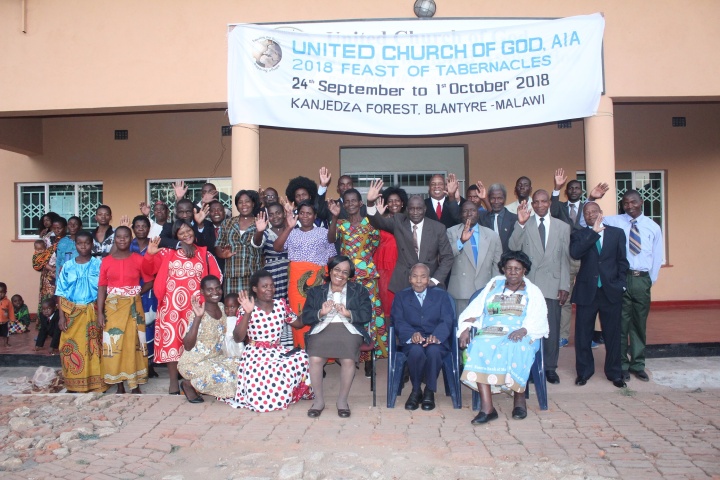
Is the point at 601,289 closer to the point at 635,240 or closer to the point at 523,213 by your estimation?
the point at 635,240

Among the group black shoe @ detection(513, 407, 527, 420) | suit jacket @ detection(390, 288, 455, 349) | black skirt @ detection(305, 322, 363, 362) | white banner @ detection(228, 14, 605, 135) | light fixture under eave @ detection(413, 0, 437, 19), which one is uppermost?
light fixture under eave @ detection(413, 0, 437, 19)

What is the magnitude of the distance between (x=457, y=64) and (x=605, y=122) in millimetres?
1836

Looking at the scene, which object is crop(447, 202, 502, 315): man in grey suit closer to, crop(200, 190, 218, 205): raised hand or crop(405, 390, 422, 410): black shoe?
crop(405, 390, 422, 410): black shoe

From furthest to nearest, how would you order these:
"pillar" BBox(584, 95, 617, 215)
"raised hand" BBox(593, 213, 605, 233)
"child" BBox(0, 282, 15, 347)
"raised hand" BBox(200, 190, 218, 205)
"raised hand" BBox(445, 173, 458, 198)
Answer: "child" BBox(0, 282, 15, 347) < "pillar" BBox(584, 95, 617, 215) < "raised hand" BBox(200, 190, 218, 205) < "raised hand" BBox(445, 173, 458, 198) < "raised hand" BBox(593, 213, 605, 233)

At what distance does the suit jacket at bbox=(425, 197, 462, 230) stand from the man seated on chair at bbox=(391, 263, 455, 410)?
1108mm

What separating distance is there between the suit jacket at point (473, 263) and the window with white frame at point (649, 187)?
4938 millimetres

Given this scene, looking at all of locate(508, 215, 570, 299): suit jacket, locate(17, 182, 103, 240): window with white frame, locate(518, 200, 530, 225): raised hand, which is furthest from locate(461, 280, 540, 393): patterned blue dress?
locate(17, 182, 103, 240): window with white frame

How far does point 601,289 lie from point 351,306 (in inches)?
93.0

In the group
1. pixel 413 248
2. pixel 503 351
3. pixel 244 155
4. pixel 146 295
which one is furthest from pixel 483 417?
pixel 244 155

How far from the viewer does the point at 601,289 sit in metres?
5.85

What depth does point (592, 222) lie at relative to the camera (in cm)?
581

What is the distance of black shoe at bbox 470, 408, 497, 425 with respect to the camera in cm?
479

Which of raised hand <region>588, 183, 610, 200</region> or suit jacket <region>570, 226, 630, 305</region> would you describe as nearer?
suit jacket <region>570, 226, 630, 305</region>

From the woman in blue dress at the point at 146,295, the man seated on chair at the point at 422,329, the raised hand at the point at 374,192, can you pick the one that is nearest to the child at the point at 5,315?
the woman in blue dress at the point at 146,295
